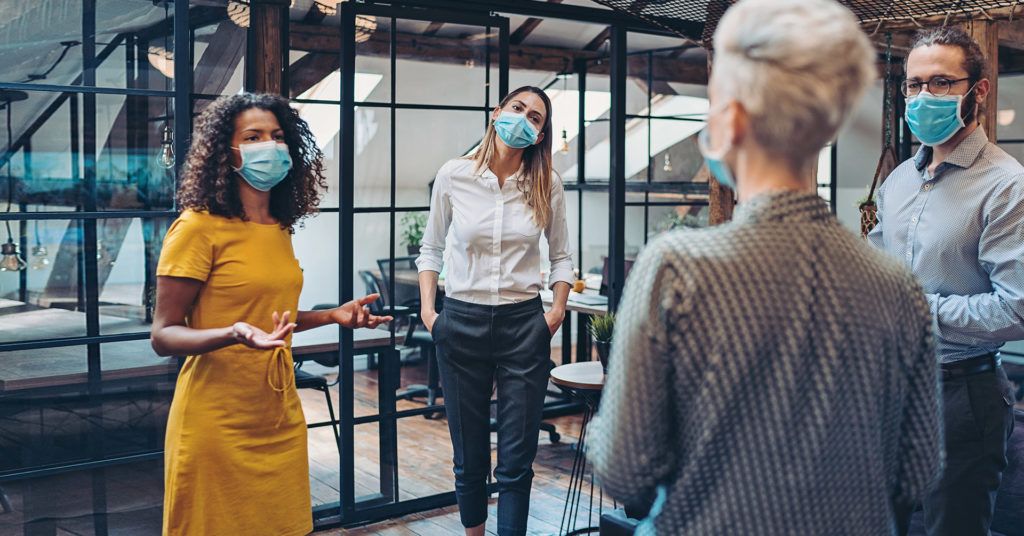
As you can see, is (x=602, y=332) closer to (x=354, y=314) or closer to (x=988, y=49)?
(x=354, y=314)

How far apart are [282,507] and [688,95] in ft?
19.5

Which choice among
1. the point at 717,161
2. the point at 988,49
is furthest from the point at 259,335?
the point at 988,49

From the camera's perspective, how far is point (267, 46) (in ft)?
10.9

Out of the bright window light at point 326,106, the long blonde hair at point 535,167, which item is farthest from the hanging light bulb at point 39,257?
the long blonde hair at point 535,167

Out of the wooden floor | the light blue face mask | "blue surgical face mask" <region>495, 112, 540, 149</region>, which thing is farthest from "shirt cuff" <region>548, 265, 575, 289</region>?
the light blue face mask

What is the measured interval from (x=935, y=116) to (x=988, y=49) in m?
1.96

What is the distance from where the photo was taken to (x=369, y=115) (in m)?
3.52

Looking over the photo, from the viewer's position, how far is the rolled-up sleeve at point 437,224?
3.03 m

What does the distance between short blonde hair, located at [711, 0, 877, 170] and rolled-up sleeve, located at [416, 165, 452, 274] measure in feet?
6.87

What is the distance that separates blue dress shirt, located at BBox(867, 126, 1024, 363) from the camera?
1.92m

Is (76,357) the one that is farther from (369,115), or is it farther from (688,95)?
(688,95)

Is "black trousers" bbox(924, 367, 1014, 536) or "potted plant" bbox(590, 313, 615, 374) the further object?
→ "potted plant" bbox(590, 313, 615, 374)

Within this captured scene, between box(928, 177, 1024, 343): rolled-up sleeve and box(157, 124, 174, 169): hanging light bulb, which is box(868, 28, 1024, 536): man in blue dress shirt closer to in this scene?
box(928, 177, 1024, 343): rolled-up sleeve

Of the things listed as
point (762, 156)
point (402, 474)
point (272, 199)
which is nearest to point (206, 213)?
point (272, 199)
